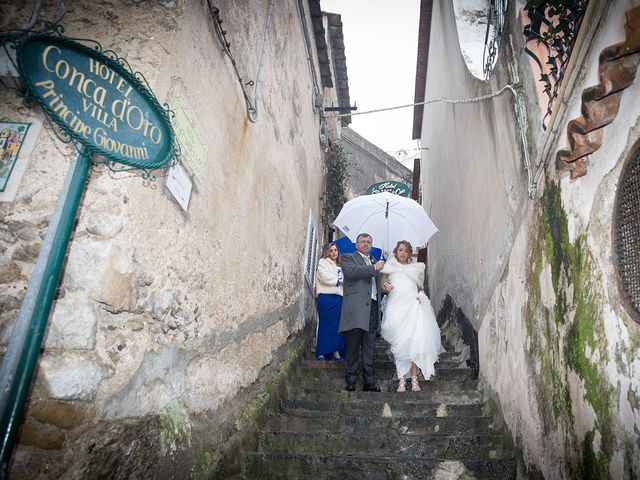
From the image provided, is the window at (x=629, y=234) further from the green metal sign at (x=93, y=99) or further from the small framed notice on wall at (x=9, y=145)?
the small framed notice on wall at (x=9, y=145)

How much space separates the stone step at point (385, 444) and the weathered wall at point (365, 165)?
9765 millimetres

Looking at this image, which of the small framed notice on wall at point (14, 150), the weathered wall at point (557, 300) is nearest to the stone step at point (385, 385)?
the weathered wall at point (557, 300)

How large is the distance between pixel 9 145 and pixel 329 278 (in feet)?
12.4

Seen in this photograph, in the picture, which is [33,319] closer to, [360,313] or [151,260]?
[151,260]

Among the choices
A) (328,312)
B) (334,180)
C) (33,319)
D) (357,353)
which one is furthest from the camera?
(334,180)

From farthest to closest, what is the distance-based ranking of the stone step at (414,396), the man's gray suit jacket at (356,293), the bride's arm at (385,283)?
the bride's arm at (385,283), the man's gray suit jacket at (356,293), the stone step at (414,396)

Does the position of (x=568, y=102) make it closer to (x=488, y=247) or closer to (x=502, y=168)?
Result: (x=502, y=168)

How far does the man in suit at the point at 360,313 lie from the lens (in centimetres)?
402

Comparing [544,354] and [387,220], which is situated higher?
[387,220]

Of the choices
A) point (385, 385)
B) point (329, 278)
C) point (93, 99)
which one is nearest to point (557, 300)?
point (385, 385)

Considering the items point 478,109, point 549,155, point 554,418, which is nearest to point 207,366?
point 554,418

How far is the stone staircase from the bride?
0.26m

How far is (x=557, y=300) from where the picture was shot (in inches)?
95.3

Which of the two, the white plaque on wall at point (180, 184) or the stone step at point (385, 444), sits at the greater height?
the white plaque on wall at point (180, 184)
